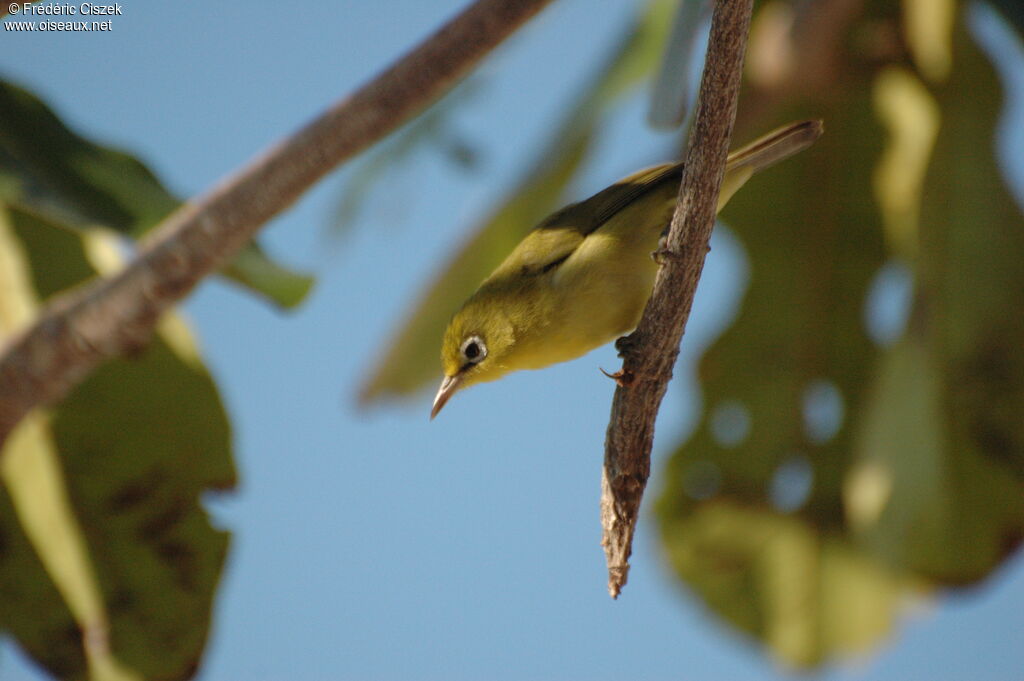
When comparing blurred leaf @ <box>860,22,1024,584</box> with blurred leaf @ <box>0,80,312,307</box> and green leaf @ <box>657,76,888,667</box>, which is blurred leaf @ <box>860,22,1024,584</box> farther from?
blurred leaf @ <box>0,80,312,307</box>

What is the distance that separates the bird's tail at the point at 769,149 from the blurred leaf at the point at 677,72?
1.11 feet

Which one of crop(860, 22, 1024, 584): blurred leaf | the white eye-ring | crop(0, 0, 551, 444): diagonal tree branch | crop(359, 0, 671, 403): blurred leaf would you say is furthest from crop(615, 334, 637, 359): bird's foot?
crop(359, 0, 671, 403): blurred leaf

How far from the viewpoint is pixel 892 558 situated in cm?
438

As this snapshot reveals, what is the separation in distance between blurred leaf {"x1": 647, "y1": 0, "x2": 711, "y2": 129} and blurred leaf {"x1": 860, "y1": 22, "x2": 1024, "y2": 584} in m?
2.29

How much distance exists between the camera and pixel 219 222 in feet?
8.72

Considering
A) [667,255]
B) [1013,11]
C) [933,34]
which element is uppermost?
[933,34]

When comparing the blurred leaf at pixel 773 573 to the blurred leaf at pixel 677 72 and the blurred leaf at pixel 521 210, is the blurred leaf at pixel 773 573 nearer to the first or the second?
the blurred leaf at pixel 521 210

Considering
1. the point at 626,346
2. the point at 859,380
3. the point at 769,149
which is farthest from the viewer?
the point at 859,380

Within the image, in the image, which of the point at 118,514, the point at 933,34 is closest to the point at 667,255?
the point at 118,514

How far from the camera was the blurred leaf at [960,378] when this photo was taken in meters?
4.25

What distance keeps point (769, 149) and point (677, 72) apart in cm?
46

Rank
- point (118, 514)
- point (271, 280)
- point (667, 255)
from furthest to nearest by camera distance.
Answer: point (118, 514)
point (271, 280)
point (667, 255)

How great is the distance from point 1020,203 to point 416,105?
3208 mm

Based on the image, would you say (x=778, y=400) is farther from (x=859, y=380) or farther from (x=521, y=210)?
(x=521, y=210)
